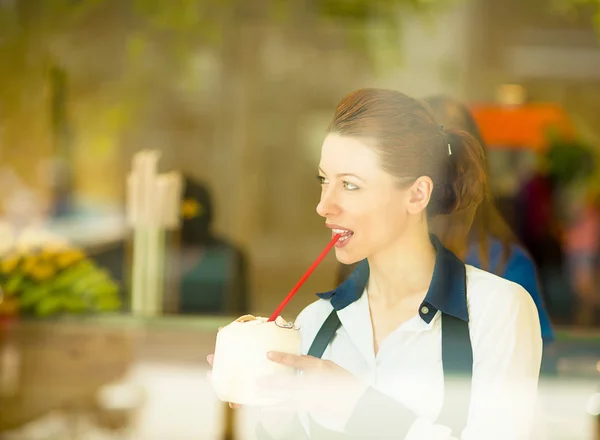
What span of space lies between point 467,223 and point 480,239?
55mm

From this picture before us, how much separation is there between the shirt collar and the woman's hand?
0.12 m

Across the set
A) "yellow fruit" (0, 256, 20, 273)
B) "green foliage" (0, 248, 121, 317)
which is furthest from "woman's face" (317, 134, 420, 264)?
"yellow fruit" (0, 256, 20, 273)

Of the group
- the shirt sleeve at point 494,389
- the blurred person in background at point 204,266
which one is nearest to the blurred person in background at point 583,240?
the blurred person in background at point 204,266

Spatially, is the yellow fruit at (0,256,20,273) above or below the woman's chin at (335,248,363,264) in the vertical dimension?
below

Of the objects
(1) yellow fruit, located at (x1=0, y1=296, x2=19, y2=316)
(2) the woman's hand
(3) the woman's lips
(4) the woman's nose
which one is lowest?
(1) yellow fruit, located at (x1=0, y1=296, x2=19, y2=316)

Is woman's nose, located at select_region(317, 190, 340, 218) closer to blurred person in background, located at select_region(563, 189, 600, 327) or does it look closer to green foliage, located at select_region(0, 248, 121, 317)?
green foliage, located at select_region(0, 248, 121, 317)

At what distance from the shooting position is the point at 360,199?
1.09 m

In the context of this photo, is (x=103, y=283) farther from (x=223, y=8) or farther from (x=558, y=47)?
(x=558, y=47)

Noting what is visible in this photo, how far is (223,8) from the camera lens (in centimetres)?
420

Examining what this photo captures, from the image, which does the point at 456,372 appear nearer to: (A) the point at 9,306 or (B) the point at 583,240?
(A) the point at 9,306

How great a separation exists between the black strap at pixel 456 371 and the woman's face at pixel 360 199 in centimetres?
15

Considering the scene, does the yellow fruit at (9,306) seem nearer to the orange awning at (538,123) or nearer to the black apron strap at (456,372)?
the black apron strap at (456,372)

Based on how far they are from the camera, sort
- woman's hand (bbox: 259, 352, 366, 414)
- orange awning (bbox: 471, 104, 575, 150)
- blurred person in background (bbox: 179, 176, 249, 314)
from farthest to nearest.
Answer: orange awning (bbox: 471, 104, 575, 150) < blurred person in background (bbox: 179, 176, 249, 314) < woman's hand (bbox: 259, 352, 366, 414)

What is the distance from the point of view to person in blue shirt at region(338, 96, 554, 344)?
1134 mm
